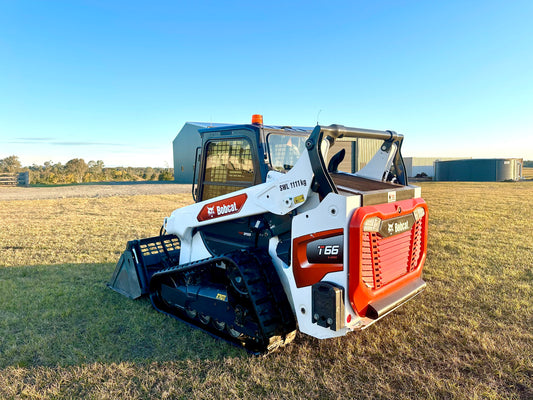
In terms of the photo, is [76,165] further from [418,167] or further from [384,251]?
[384,251]

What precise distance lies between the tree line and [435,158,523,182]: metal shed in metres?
30.3

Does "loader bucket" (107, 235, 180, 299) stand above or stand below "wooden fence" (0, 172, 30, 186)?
below

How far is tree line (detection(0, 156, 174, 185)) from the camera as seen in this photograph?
33.4m

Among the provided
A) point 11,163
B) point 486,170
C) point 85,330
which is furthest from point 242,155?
point 11,163

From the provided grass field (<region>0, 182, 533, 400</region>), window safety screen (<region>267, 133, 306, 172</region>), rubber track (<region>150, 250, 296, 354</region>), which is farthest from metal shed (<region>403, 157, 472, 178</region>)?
rubber track (<region>150, 250, 296, 354</region>)

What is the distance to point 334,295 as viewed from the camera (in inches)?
115

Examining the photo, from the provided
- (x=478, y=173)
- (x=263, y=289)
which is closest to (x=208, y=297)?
(x=263, y=289)

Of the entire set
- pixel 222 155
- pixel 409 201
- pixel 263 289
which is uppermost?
pixel 222 155

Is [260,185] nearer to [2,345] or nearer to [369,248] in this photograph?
[369,248]

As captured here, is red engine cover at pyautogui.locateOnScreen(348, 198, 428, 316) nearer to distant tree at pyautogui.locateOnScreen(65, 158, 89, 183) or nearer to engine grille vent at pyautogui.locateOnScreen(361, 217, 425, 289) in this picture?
engine grille vent at pyautogui.locateOnScreen(361, 217, 425, 289)

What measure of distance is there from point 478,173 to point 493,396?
39808 mm

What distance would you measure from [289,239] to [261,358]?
1178 millimetres

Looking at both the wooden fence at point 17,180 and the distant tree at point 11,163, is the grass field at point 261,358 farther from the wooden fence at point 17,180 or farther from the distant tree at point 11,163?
the distant tree at point 11,163

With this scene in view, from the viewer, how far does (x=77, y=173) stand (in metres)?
40.0
